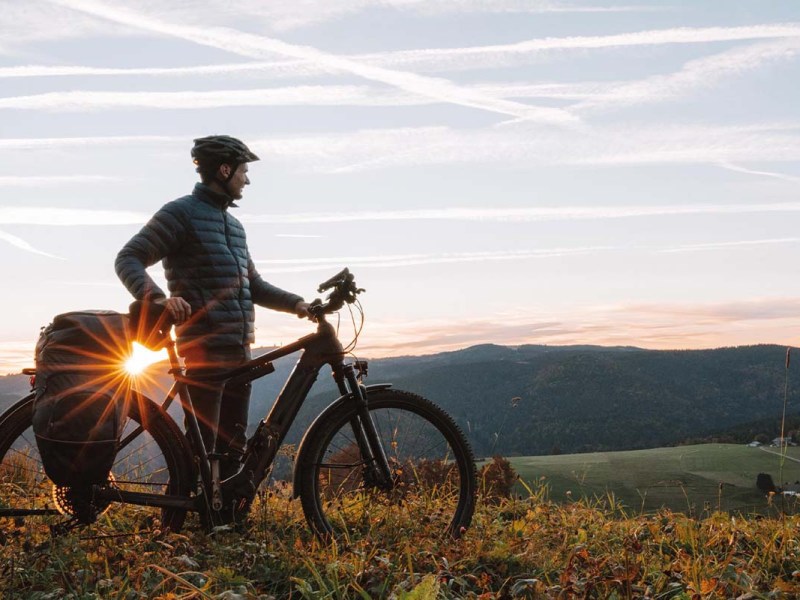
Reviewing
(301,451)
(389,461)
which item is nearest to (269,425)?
(301,451)

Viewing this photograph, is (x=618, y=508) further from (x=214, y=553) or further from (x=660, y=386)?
(x=660, y=386)

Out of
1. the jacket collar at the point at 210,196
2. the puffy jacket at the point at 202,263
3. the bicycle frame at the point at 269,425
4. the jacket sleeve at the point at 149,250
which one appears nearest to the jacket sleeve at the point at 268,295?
the puffy jacket at the point at 202,263

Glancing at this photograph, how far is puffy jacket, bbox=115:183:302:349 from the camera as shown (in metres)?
5.00

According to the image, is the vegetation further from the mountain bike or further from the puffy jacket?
the puffy jacket

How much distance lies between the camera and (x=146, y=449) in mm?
5070

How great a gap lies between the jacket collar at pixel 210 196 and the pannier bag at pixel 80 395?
41.0 inches

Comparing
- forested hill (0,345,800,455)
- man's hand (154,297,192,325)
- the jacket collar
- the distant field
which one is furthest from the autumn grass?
forested hill (0,345,800,455)

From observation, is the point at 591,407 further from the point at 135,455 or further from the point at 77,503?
the point at 77,503

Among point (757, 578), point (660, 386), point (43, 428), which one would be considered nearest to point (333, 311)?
point (43, 428)

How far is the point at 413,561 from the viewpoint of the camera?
13.8ft

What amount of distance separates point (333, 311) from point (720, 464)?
6870 centimetres

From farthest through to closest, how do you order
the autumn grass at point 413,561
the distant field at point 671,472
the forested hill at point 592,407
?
1. the forested hill at point 592,407
2. the distant field at point 671,472
3. the autumn grass at point 413,561

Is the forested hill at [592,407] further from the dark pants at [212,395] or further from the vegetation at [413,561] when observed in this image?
the dark pants at [212,395]

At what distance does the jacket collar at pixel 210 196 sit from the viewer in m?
5.30
